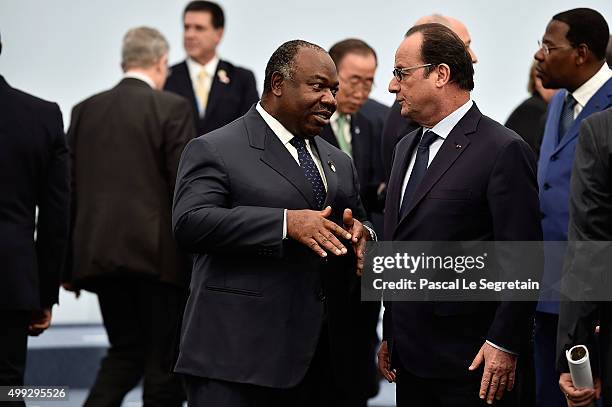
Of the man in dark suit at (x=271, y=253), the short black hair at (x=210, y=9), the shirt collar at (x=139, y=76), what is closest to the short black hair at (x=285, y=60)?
the man in dark suit at (x=271, y=253)

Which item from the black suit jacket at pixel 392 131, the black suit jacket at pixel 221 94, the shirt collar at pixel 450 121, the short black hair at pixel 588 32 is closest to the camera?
the shirt collar at pixel 450 121

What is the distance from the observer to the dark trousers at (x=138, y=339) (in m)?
5.70

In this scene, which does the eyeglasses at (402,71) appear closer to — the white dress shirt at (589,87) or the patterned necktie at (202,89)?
the white dress shirt at (589,87)

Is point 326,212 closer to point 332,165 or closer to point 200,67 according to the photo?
point 332,165

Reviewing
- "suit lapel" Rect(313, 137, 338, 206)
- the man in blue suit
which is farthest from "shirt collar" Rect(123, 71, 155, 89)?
"suit lapel" Rect(313, 137, 338, 206)

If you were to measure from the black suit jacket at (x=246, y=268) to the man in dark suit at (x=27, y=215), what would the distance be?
902 mm

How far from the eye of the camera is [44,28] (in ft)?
26.3

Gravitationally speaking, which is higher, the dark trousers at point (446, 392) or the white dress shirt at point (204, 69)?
the white dress shirt at point (204, 69)

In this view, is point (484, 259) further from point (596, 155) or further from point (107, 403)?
point (107, 403)

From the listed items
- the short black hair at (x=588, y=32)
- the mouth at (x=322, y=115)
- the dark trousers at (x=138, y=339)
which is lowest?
the dark trousers at (x=138, y=339)

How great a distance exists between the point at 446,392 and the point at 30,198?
1667 millimetres

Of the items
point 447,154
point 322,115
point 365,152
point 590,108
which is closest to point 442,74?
point 447,154

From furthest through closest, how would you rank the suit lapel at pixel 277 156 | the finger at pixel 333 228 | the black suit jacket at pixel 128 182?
1. the black suit jacket at pixel 128 182
2. the suit lapel at pixel 277 156
3. the finger at pixel 333 228

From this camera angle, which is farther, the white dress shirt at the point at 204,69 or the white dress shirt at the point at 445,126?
the white dress shirt at the point at 204,69
